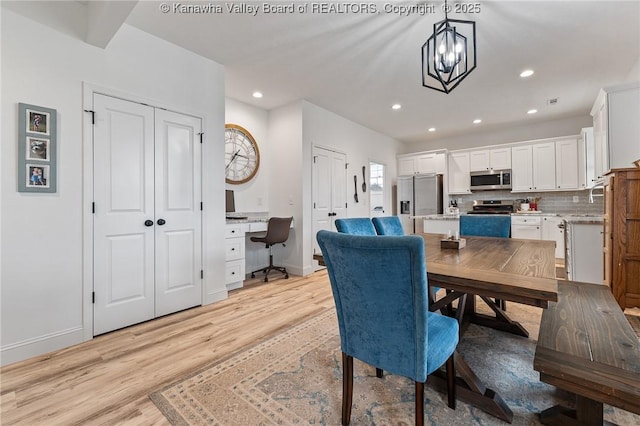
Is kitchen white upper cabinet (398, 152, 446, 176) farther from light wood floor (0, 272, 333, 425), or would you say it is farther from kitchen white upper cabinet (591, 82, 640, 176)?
light wood floor (0, 272, 333, 425)

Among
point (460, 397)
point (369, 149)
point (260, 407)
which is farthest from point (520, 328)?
point (369, 149)

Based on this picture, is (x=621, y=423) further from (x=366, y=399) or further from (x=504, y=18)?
(x=504, y=18)

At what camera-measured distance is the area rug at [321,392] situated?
1.38 meters

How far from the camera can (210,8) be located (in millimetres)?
2340

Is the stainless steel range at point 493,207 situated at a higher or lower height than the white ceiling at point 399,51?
lower

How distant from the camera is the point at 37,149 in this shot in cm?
204

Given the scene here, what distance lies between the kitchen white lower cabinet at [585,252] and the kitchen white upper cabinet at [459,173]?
9.71 feet

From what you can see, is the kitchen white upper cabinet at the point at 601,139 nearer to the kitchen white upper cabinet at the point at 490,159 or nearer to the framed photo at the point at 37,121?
Result: the kitchen white upper cabinet at the point at 490,159

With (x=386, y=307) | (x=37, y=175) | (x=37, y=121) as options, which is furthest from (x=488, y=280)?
(x=37, y=121)

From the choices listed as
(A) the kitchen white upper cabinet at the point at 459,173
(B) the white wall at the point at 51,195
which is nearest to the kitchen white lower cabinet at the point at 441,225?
(A) the kitchen white upper cabinet at the point at 459,173

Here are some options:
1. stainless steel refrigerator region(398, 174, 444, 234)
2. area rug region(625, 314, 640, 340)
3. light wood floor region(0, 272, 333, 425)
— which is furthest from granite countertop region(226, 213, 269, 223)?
A: area rug region(625, 314, 640, 340)

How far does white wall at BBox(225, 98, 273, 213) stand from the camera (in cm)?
423

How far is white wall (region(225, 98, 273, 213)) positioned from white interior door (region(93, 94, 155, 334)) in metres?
1.65

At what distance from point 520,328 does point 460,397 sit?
3.66 ft
